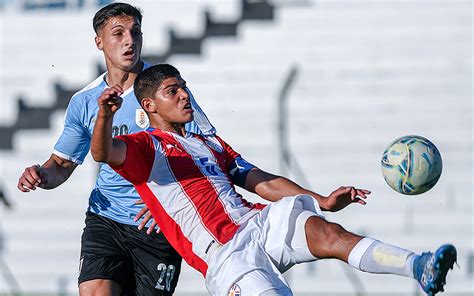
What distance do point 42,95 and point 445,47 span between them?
6140 mm

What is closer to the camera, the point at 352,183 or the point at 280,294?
the point at 280,294

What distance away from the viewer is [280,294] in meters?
4.76

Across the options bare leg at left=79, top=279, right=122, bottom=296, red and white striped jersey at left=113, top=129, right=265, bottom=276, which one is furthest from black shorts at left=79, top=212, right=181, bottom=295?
red and white striped jersey at left=113, top=129, right=265, bottom=276

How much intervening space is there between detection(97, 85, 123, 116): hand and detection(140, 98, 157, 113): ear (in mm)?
681

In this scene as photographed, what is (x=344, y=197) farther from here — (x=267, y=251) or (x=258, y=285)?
(x=258, y=285)

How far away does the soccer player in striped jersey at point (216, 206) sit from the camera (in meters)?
4.74

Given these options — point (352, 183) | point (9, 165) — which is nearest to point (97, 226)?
point (352, 183)

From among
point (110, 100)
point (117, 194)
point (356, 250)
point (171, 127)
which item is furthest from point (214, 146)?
point (356, 250)

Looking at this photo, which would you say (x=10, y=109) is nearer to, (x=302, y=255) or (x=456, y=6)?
(x=456, y=6)

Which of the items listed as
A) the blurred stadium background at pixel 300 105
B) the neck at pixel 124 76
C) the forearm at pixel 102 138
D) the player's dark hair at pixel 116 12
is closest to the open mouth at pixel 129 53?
the neck at pixel 124 76

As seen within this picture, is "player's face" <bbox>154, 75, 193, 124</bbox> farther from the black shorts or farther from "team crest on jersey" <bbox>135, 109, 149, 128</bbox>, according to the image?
the black shorts

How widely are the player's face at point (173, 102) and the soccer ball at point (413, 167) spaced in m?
1.07

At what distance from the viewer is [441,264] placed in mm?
4250

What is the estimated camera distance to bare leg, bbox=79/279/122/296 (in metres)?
5.66
